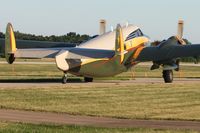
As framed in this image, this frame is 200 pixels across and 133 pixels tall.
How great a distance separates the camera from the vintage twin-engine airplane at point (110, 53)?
3688cm

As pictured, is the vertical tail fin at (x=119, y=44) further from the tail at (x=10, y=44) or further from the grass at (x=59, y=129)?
the grass at (x=59, y=129)

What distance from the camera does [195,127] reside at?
1798cm

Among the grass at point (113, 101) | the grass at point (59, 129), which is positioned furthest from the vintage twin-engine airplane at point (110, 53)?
the grass at point (59, 129)

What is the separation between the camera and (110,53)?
38031mm

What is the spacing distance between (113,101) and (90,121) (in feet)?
21.9

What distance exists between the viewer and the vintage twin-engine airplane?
36.9 m

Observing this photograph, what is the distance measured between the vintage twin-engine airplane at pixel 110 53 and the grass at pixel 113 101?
460cm

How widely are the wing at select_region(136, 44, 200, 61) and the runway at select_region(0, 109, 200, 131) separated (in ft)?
67.0

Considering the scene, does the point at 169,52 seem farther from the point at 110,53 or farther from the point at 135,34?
the point at 110,53

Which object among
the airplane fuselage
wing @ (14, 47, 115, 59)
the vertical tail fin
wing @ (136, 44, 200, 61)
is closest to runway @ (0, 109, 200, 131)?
wing @ (14, 47, 115, 59)

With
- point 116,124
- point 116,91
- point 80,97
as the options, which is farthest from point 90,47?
point 116,124

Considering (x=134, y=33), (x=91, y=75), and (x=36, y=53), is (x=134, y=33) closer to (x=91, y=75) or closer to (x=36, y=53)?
(x=91, y=75)

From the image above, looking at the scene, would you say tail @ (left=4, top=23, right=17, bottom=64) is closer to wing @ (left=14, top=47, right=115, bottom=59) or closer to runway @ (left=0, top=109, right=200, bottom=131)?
wing @ (left=14, top=47, right=115, bottom=59)

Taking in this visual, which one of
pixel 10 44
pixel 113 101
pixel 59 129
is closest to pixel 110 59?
pixel 10 44
